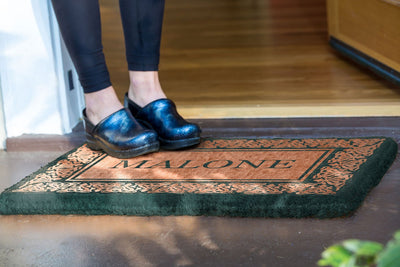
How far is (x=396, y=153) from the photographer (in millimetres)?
1408

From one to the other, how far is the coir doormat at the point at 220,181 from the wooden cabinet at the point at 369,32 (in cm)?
62

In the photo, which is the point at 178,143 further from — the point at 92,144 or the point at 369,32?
the point at 369,32

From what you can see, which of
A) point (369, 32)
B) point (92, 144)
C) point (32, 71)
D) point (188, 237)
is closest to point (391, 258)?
point (188, 237)

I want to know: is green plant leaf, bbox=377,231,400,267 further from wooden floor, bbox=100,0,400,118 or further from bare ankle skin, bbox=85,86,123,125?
wooden floor, bbox=100,0,400,118

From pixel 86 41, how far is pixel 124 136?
272 mm

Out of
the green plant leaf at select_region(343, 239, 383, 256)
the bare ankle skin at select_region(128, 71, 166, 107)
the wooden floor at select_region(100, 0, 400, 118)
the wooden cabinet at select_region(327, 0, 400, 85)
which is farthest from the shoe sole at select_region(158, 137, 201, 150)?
the green plant leaf at select_region(343, 239, 383, 256)

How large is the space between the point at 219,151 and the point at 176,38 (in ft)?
6.82

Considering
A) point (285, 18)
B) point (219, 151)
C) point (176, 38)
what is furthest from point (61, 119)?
point (285, 18)

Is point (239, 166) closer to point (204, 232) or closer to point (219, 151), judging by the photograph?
point (219, 151)

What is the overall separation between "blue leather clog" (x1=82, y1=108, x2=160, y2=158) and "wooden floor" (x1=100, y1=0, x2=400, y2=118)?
1.30 feet

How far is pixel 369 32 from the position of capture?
2.22 metres

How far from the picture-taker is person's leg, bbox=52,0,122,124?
1.38 metres

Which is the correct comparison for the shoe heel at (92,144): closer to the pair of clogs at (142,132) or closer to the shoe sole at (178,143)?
the pair of clogs at (142,132)

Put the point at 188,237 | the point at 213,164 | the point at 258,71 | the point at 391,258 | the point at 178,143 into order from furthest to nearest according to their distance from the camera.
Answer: the point at 258,71, the point at 178,143, the point at 213,164, the point at 188,237, the point at 391,258
